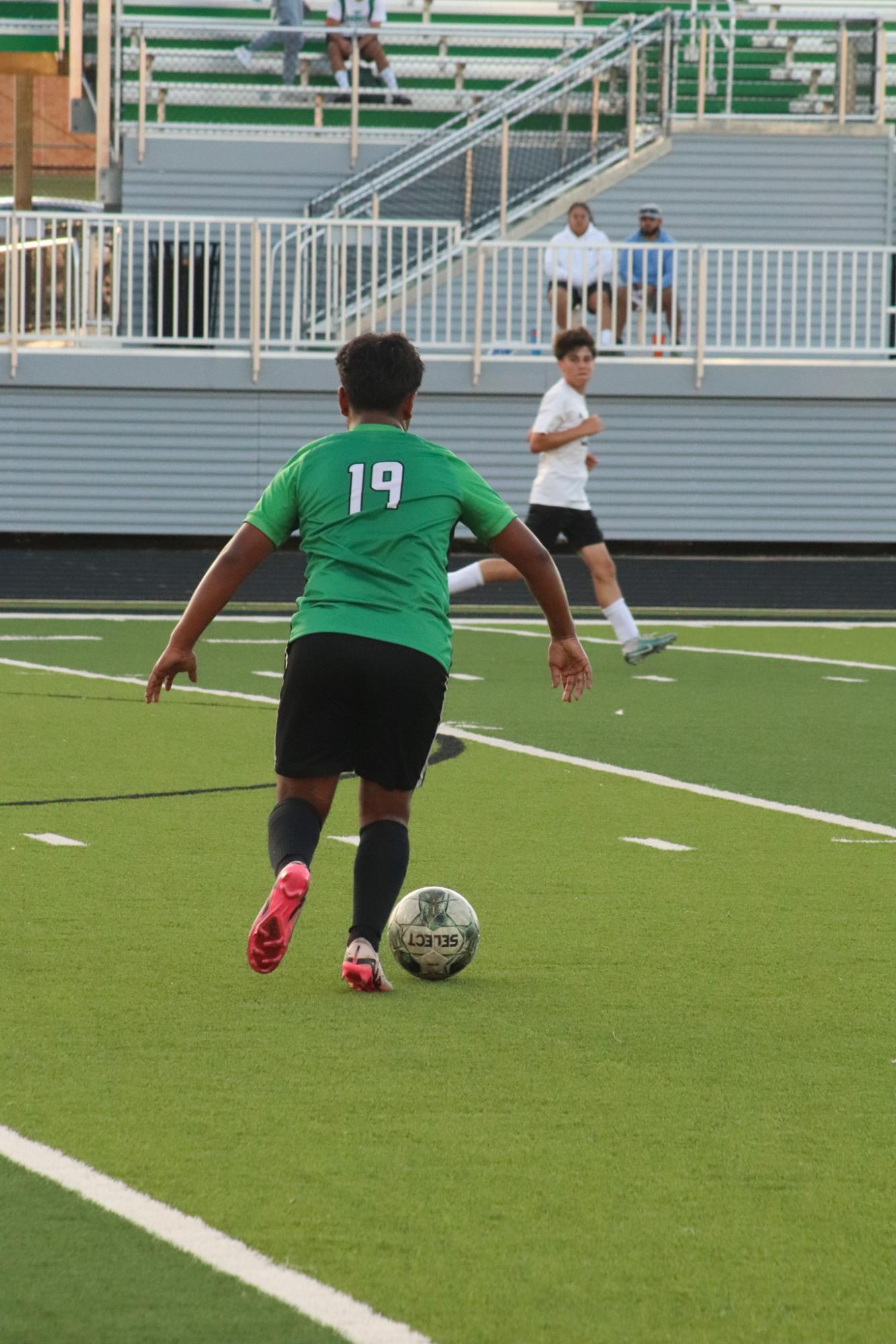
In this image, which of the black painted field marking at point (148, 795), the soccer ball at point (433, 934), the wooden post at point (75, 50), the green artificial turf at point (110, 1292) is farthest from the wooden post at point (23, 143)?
the green artificial turf at point (110, 1292)

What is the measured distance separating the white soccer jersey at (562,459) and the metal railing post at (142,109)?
46.8ft

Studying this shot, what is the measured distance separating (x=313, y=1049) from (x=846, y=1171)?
1374 millimetres

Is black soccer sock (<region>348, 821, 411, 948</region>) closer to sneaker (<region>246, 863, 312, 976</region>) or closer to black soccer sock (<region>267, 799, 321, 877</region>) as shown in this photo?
black soccer sock (<region>267, 799, 321, 877</region>)

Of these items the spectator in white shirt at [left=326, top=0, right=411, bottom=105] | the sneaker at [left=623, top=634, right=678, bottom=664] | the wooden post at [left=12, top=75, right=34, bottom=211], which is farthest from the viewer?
the spectator in white shirt at [left=326, top=0, right=411, bottom=105]

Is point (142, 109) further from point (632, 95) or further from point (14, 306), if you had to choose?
point (632, 95)

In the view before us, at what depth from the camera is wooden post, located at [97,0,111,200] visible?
26016 millimetres

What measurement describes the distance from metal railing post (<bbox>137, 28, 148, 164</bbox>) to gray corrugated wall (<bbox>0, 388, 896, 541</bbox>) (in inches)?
223

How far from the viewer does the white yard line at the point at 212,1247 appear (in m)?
3.48

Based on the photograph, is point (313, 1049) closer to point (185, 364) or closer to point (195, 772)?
point (195, 772)

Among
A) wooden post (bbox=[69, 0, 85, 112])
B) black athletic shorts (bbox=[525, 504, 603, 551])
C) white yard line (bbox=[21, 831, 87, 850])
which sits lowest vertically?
white yard line (bbox=[21, 831, 87, 850])

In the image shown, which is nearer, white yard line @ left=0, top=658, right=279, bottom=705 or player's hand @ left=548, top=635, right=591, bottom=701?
player's hand @ left=548, top=635, right=591, bottom=701

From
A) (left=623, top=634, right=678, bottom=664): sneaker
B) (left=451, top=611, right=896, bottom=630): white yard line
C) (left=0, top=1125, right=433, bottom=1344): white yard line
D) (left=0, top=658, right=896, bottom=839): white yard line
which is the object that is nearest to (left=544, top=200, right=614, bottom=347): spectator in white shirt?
(left=451, top=611, right=896, bottom=630): white yard line

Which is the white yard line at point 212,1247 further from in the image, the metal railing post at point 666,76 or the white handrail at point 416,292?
the metal railing post at point 666,76

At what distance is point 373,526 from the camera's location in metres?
5.59
